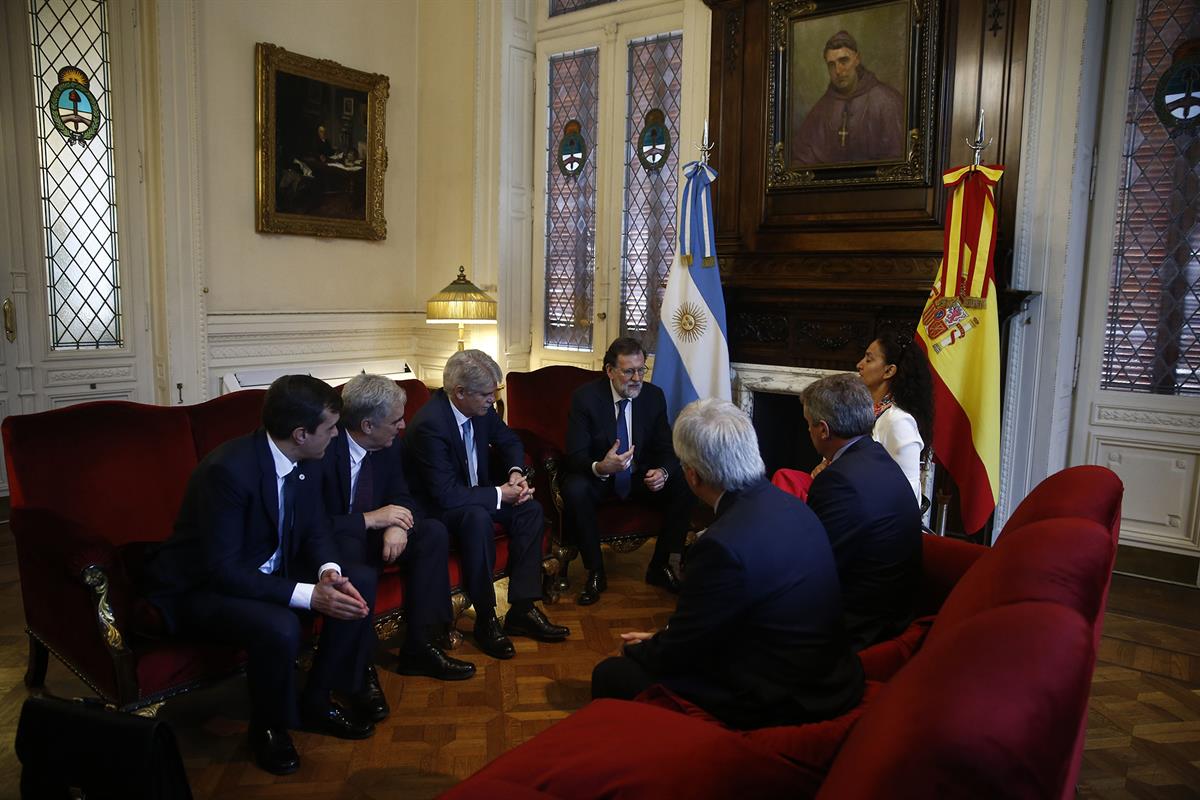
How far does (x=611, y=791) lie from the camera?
1468 millimetres

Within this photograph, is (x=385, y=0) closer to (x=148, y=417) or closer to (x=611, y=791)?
(x=148, y=417)

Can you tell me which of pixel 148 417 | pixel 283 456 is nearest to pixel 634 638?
pixel 283 456

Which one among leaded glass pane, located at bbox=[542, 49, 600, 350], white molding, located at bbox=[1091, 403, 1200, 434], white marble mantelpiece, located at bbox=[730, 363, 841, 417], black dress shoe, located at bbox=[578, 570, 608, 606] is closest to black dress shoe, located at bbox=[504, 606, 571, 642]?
black dress shoe, located at bbox=[578, 570, 608, 606]

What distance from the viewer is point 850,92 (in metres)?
4.43

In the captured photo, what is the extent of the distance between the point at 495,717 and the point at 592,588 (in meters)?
1.11

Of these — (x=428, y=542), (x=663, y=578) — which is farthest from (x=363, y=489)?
(x=663, y=578)

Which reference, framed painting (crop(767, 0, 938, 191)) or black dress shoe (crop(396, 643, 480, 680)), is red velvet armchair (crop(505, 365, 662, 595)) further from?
framed painting (crop(767, 0, 938, 191))

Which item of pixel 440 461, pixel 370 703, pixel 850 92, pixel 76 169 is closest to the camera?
pixel 370 703

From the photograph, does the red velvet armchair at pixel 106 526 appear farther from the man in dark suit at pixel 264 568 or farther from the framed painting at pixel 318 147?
the framed painting at pixel 318 147

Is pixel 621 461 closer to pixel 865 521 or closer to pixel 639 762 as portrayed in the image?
pixel 865 521

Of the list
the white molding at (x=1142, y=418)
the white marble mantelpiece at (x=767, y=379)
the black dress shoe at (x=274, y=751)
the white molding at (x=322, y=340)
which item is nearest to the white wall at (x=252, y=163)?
the white molding at (x=322, y=340)

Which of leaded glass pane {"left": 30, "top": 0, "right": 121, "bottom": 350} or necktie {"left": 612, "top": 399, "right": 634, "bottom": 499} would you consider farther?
leaded glass pane {"left": 30, "top": 0, "right": 121, "bottom": 350}

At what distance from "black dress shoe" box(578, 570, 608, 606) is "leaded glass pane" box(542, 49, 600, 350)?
2.23 meters

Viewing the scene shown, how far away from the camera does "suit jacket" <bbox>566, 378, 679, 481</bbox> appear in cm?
389
